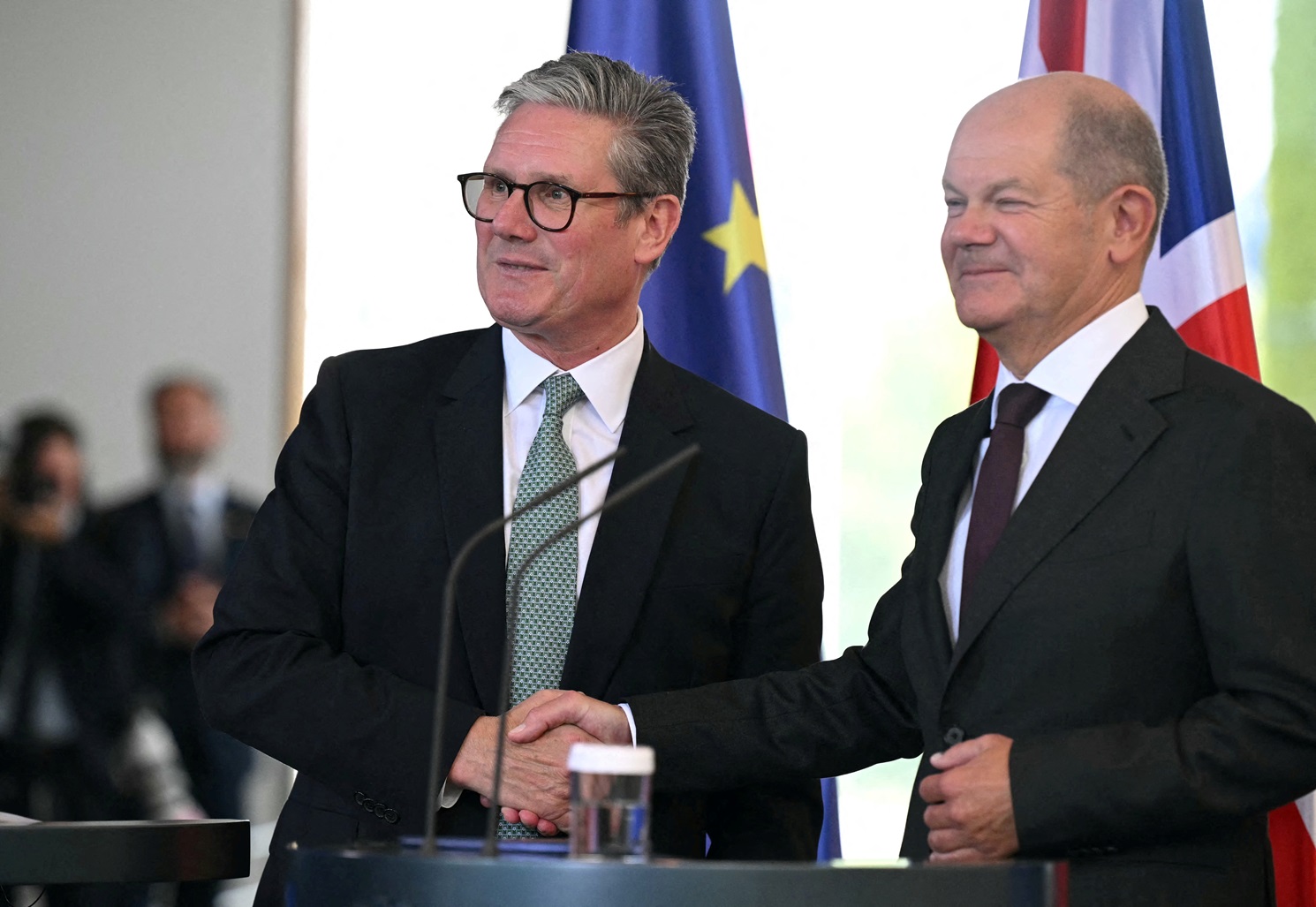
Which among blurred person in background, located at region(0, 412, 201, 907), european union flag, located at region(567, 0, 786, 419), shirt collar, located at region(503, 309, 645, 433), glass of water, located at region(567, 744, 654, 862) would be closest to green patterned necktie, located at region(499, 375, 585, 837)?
shirt collar, located at region(503, 309, 645, 433)

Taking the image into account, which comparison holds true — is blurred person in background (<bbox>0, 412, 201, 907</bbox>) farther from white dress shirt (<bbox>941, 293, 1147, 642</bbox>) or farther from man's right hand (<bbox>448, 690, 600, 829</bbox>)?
white dress shirt (<bbox>941, 293, 1147, 642</bbox>)

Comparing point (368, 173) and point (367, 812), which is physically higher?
point (368, 173)

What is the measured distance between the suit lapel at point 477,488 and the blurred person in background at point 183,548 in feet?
7.25

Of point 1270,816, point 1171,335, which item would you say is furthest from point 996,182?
point 1270,816

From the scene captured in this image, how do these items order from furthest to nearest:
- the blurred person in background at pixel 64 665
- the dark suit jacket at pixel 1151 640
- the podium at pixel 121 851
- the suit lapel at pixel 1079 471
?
1. the blurred person in background at pixel 64 665
2. the podium at pixel 121 851
3. the suit lapel at pixel 1079 471
4. the dark suit jacket at pixel 1151 640

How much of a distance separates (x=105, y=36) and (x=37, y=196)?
1.58ft

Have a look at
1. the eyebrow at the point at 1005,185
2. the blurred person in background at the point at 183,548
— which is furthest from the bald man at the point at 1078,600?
the blurred person in background at the point at 183,548

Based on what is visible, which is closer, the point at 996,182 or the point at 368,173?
the point at 996,182

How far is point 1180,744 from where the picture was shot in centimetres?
165

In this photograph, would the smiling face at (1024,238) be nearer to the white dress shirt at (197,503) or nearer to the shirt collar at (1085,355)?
the shirt collar at (1085,355)

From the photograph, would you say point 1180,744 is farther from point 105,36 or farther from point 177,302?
point 105,36

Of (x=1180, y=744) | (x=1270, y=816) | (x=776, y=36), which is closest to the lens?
(x=1180, y=744)

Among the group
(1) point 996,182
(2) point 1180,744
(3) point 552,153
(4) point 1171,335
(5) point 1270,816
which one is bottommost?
(5) point 1270,816

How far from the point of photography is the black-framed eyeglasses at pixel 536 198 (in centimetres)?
232
